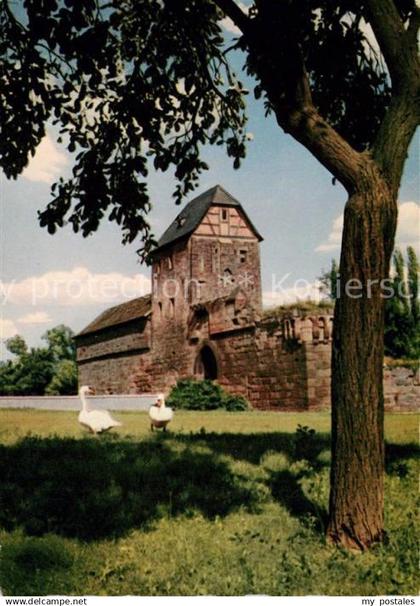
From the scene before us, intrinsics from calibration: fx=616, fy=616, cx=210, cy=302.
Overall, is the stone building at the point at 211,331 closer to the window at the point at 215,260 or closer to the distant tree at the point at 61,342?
the window at the point at 215,260

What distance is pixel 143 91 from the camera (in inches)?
315

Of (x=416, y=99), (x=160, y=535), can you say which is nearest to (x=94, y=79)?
(x=416, y=99)

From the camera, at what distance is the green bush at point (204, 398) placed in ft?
81.4

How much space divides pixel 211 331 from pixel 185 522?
2328 cm

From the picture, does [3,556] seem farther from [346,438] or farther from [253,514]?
[346,438]

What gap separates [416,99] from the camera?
5574 millimetres

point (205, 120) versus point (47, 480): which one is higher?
point (205, 120)

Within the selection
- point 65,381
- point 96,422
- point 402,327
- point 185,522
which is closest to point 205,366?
point 402,327

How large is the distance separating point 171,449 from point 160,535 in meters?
3.44

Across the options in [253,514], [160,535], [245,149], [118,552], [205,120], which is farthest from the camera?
[245,149]

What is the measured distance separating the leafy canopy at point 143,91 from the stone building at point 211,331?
13.6m

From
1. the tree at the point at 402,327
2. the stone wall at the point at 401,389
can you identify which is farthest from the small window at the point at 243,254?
the stone wall at the point at 401,389

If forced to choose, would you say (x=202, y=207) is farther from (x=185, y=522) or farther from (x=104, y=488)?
(x=185, y=522)

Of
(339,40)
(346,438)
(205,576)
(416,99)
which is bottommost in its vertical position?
(205,576)
